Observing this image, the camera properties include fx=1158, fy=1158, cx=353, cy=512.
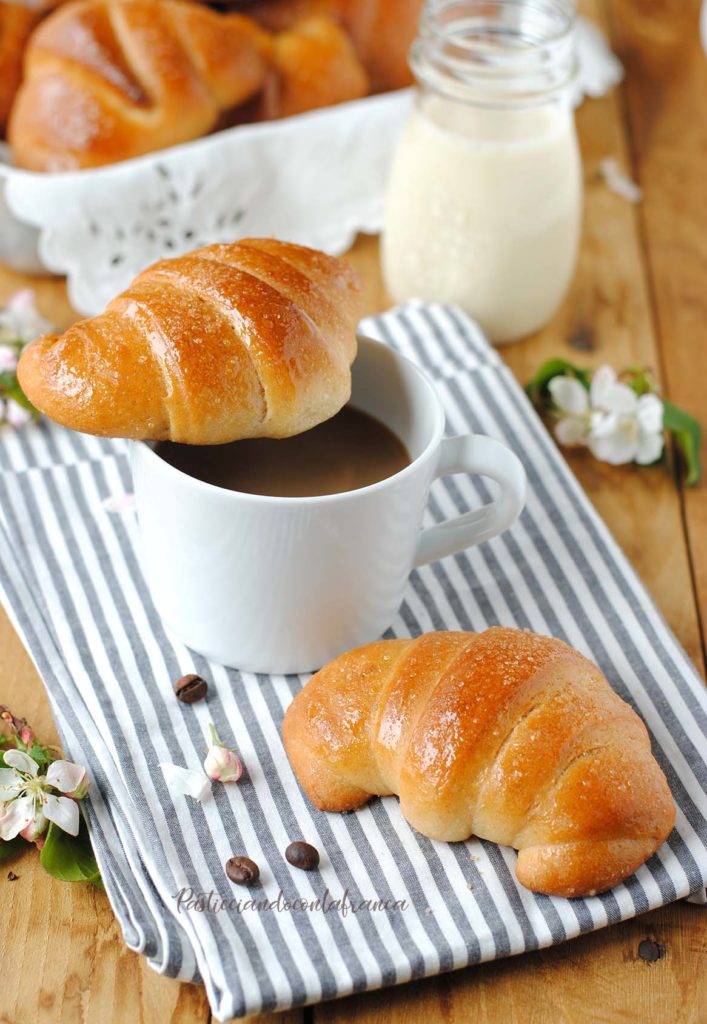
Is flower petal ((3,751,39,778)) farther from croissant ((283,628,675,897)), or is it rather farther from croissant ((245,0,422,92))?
croissant ((245,0,422,92))

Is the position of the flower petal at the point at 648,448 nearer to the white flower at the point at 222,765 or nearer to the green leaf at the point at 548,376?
the green leaf at the point at 548,376

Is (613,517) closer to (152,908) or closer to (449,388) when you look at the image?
(449,388)

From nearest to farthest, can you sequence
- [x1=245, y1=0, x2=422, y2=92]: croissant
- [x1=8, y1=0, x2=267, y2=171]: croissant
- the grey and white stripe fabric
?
the grey and white stripe fabric < [x1=8, y1=0, x2=267, y2=171]: croissant < [x1=245, y1=0, x2=422, y2=92]: croissant

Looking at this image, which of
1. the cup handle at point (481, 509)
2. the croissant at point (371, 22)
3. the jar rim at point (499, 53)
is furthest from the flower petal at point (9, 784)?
the croissant at point (371, 22)

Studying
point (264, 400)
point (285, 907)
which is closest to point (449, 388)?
point (264, 400)

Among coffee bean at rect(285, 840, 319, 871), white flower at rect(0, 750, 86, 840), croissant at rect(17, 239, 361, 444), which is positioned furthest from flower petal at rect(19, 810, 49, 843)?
croissant at rect(17, 239, 361, 444)
